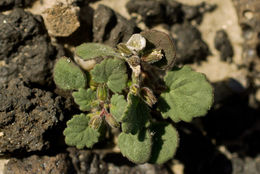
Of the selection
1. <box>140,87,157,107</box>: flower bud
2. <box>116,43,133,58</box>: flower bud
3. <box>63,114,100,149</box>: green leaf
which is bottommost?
<box>63,114,100,149</box>: green leaf

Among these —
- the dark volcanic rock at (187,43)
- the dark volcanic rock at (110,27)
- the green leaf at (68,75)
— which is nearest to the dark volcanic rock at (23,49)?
the green leaf at (68,75)

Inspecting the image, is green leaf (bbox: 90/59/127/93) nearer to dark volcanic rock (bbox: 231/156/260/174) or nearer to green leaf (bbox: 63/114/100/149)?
green leaf (bbox: 63/114/100/149)

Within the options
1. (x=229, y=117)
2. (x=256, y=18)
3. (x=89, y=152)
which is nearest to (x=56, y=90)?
(x=89, y=152)

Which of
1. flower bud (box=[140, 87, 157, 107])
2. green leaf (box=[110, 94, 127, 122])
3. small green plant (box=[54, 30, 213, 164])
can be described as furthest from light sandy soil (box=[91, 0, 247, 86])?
green leaf (box=[110, 94, 127, 122])

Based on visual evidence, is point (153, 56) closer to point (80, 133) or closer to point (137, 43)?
point (137, 43)

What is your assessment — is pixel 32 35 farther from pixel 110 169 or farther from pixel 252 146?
pixel 252 146

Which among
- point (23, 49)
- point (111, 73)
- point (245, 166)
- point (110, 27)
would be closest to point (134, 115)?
point (111, 73)

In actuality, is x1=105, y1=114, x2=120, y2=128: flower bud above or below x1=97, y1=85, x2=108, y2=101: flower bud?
below
